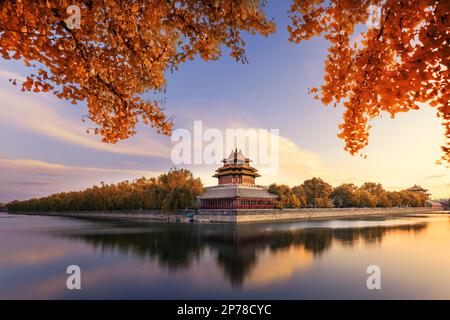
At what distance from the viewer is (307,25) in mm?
3242

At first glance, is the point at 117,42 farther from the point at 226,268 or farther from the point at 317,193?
the point at 317,193

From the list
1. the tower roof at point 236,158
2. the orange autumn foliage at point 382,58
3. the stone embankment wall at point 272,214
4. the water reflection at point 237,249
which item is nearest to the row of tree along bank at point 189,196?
the stone embankment wall at point 272,214

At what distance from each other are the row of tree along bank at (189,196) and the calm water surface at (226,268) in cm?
2081

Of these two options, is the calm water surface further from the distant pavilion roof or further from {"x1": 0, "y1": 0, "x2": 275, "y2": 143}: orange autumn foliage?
the distant pavilion roof

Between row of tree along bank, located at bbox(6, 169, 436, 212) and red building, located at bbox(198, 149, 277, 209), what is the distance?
191 cm

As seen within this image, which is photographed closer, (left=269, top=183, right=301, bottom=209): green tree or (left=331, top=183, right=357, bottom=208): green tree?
(left=269, top=183, right=301, bottom=209): green tree

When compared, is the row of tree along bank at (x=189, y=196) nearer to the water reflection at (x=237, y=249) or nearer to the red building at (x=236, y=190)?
the red building at (x=236, y=190)

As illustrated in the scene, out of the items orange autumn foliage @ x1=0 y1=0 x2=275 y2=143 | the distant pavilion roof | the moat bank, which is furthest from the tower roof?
the distant pavilion roof

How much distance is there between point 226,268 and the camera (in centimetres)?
1409

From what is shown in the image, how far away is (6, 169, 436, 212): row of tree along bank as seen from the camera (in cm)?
4369

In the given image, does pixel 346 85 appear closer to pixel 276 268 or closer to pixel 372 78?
pixel 372 78

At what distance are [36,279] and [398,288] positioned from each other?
51.6ft

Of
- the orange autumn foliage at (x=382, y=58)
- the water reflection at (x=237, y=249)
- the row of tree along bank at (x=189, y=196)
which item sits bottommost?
the water reflection at (x=237, y=249)

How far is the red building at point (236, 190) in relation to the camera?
39812mm
